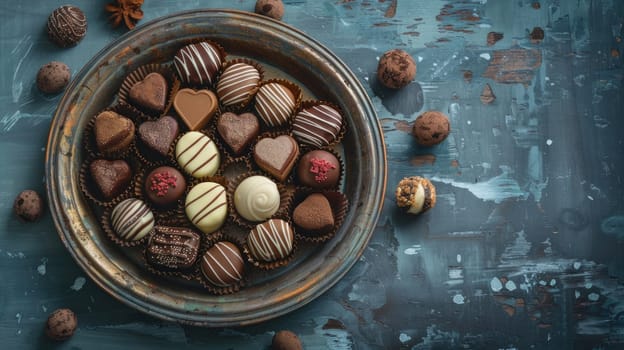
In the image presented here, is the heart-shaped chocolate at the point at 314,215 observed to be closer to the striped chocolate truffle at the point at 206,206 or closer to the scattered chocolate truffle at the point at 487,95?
the striped chocolate truffle at the point at 206,206

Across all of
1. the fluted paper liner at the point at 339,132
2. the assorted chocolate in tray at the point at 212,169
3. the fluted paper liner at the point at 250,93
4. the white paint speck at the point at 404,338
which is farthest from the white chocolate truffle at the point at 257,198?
the white paint speck at the point at 404,338

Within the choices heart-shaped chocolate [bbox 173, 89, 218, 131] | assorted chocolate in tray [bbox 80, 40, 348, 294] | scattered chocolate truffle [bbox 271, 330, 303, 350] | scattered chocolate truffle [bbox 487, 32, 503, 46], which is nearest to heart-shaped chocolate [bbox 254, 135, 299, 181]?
assorted chocolate in tray [bbox 80, 40, 348, 294]

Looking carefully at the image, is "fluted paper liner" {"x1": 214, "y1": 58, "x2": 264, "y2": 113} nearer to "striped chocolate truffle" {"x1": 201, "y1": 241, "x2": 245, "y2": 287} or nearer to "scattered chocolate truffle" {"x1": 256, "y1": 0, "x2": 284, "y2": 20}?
"scattered chocolate truffle" {"x1": 256, "y1": 0, "x2": 284, "y2": 20}

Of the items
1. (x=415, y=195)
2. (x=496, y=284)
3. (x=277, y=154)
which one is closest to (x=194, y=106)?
(x=277, y=154)

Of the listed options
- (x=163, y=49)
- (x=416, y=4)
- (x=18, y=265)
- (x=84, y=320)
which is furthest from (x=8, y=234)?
(x=416, y=4)

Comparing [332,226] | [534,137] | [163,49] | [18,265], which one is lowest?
[18,265]

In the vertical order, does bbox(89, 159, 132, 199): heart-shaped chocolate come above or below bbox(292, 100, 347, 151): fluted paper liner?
below

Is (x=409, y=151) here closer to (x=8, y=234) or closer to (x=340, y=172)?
(x=340, y=172)
